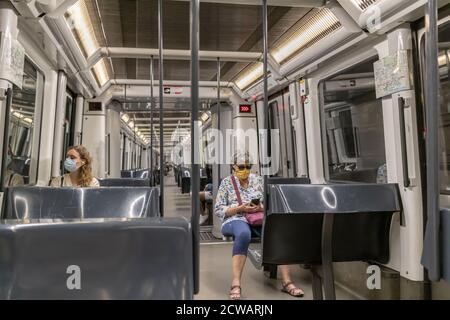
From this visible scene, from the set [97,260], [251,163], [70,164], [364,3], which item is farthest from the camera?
[251,163]

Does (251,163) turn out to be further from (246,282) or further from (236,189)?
(246,282)

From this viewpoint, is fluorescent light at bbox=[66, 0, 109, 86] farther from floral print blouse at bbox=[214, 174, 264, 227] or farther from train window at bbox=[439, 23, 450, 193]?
train window at bbox=[439, 23, 450, 193]

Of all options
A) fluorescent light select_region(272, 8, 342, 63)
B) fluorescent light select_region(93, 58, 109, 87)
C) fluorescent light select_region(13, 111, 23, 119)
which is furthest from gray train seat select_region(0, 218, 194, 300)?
fluorescent light select_region(93, 58, 109, 87)

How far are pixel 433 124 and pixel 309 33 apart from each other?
261 centimetres

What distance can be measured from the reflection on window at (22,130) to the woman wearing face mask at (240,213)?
6.01 feet

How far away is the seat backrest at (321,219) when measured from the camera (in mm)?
2322

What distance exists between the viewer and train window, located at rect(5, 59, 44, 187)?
9.88ft

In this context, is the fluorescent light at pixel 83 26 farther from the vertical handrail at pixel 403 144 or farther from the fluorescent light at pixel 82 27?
the vertical handrail at pixel 403 144

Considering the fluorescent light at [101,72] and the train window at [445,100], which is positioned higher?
the fluorescent light at [101,72]

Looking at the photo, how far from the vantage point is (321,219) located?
244cm

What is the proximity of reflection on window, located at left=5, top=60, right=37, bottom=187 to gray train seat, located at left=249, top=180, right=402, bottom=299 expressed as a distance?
2200mm

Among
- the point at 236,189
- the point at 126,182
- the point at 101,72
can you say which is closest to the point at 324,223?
the point at 236,189

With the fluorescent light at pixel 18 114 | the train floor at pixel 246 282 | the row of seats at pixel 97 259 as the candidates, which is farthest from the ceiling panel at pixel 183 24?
the train floor at pixel 246 282
